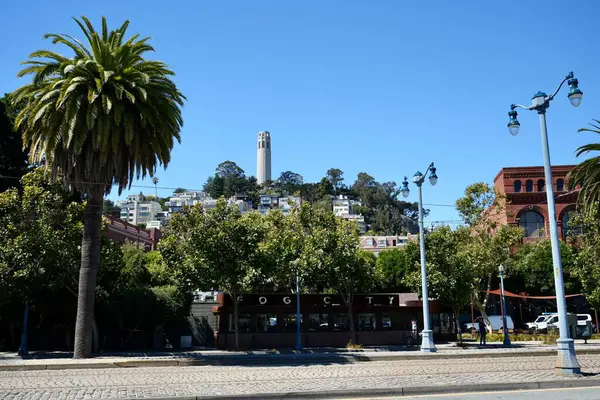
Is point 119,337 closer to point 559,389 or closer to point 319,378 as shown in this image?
point 319,378

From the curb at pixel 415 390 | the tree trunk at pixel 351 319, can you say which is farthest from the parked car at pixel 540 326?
the curb at pixel 415 390

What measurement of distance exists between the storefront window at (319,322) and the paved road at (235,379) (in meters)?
14.8

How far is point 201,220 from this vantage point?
109ft

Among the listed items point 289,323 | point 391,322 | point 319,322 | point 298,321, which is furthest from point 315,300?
point 391,322

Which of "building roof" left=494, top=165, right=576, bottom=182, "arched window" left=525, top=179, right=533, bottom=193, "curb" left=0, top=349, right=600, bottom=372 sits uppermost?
"building roof" left=494, top=165, right=576, bottom=182

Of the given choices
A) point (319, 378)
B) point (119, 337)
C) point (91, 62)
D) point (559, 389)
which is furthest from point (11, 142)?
point (559, 389)

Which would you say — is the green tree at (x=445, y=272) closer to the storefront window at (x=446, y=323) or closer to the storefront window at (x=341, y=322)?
the storefront window at (x=446, y=323)

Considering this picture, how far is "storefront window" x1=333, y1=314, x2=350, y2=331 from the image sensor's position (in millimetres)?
38938

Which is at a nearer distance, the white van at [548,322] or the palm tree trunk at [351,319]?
the palm tree trunk at [351,319]

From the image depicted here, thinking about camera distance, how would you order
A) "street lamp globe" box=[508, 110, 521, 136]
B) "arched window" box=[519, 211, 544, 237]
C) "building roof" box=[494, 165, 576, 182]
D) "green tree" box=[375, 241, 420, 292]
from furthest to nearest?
"building roof" box=[494, 165, 576, 182], "arched window" box=[519, 211, 544, 237], "green tree" box=[375, 241, 420, 292], "street lamp globe" box=[508, 110, 521, 136]

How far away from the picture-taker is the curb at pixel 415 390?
13836 millimetres

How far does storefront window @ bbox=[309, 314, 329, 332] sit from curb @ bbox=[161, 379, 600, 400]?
23.9 meters

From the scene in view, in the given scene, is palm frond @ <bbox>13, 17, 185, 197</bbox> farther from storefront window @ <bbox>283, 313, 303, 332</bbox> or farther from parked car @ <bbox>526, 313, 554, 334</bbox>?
parked car @ <bbox>526, 313, 554, 334</bbox>

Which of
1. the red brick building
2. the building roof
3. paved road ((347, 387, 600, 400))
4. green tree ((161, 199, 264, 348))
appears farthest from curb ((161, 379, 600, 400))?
the building roof
